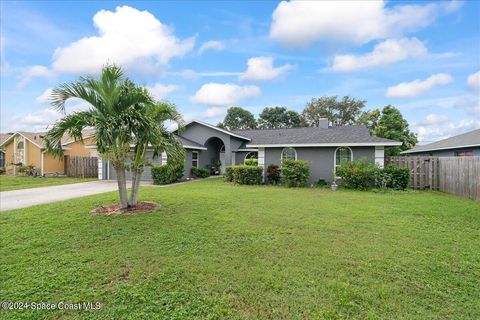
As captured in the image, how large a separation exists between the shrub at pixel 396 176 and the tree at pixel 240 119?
40.5m

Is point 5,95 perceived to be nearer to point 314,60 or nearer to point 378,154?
point 314,60

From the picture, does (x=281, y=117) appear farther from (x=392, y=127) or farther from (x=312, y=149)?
(x=312, y=149)

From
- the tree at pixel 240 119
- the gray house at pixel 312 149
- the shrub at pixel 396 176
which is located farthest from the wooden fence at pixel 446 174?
the tree at pixel 240 119

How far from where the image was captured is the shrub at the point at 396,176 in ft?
43.2

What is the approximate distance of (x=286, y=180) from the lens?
14.8 meters

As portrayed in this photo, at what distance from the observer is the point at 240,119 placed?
53.3 metres

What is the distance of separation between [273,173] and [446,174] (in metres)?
8.62

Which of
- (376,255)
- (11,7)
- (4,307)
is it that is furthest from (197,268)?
(11,7)

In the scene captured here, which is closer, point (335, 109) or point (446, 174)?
point (446, 174)

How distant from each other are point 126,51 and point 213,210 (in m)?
10.2

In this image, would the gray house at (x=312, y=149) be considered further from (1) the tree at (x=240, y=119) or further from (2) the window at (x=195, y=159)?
(1) the tree at (x=240, y=119)

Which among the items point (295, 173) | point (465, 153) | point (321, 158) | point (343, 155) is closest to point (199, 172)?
point (295, 173)

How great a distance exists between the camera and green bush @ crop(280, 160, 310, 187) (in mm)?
14492

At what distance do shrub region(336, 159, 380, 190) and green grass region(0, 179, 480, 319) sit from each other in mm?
6063
